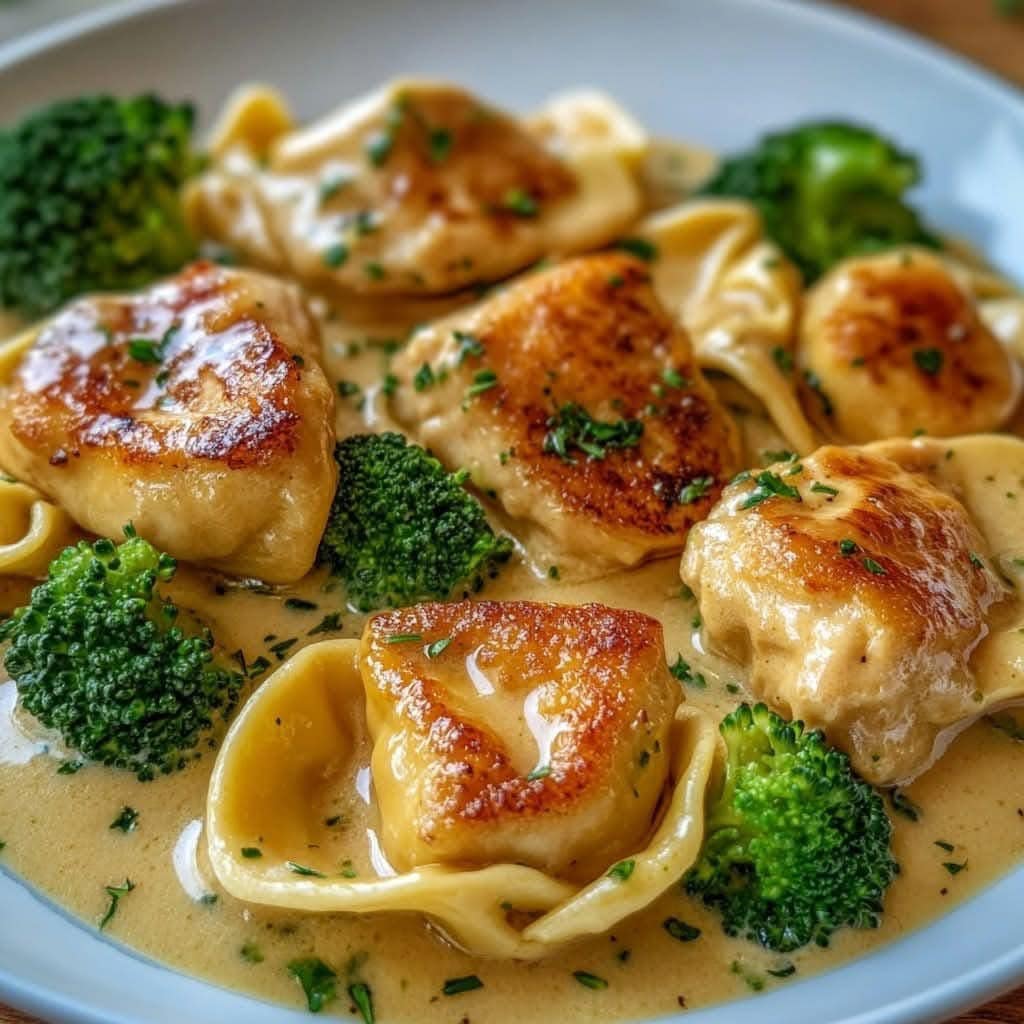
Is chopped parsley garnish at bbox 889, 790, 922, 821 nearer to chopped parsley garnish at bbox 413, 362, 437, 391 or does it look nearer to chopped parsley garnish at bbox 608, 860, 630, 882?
chopped parsley garnish at bbox 608, 860, 630, 882

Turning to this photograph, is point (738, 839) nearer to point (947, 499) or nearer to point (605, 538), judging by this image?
point (605, 538)

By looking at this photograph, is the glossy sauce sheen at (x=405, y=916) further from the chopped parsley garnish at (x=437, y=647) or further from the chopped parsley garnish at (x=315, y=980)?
the chopped parsley garnish at (x=437, y=647)

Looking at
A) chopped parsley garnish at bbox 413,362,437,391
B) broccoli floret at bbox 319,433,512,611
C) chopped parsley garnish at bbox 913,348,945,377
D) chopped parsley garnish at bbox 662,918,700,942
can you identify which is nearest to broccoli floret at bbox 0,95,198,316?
chopped parsley garnish at bbox 413,362,437,391

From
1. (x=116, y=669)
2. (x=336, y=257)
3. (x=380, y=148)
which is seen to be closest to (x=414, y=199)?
(x=380, y=148)

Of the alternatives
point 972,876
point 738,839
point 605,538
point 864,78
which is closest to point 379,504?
point 605,538

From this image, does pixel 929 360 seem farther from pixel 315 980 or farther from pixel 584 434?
pixel 315 980

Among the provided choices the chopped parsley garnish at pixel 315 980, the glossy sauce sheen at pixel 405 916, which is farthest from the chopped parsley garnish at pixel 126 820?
the chopped parsley garnish at pixel 315 980
